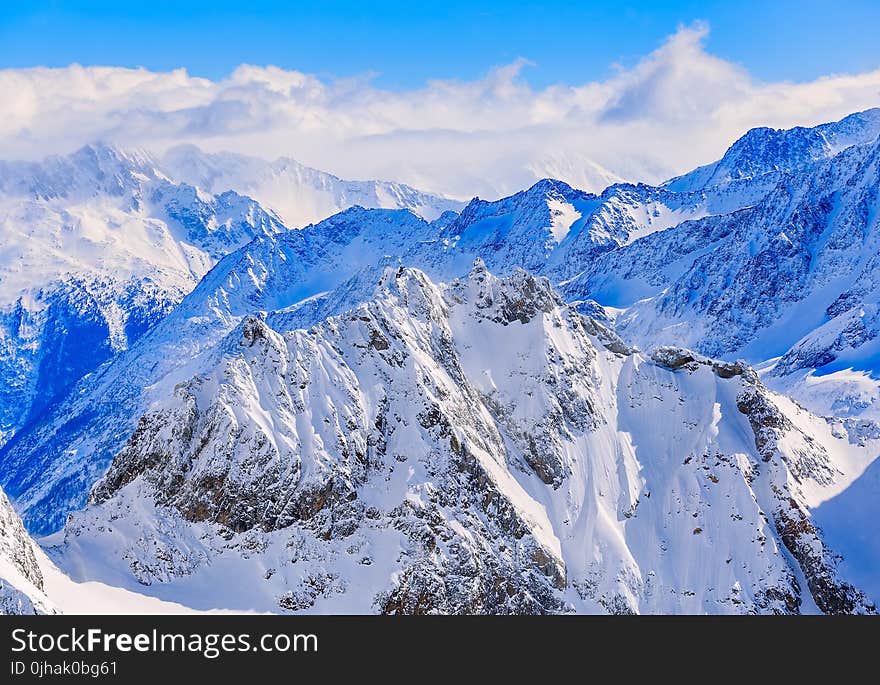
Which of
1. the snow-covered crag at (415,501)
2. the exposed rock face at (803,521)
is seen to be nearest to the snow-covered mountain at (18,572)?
the snow-covered crag at (415,501)

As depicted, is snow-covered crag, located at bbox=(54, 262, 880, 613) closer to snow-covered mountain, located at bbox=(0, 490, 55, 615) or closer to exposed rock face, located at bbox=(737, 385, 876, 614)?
exposed rock face, located at bbox=(737, 385, 876, 614)

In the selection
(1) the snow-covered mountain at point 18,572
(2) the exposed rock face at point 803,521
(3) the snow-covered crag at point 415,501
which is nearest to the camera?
(1) the snow-covered mountain at point 18,572

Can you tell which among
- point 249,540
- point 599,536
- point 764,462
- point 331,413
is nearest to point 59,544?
point 249,540

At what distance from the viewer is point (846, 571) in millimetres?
173375

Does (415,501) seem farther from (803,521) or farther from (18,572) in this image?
(803,521)

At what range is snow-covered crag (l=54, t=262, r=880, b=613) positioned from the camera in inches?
6014

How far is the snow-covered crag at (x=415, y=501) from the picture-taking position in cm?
15275

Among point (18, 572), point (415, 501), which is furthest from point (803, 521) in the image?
point (18, 572)

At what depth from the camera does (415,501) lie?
529 ft

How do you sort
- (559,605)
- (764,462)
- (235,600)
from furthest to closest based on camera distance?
(764,462) < (559,605) < (235,600)

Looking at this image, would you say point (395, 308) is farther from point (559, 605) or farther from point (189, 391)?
point (559, 605)

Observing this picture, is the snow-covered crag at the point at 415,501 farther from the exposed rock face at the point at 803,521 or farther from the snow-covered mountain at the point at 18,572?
the snow-covered mountain at the point at 18,572

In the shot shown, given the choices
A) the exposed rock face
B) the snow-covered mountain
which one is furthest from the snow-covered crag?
the snow-covered mountain
